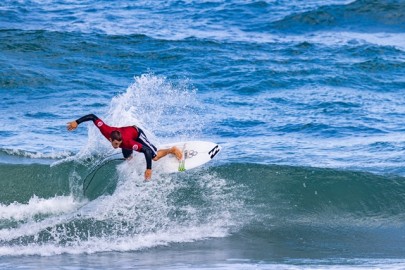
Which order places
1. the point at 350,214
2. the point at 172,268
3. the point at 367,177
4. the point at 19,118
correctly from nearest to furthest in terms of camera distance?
the point at 172,268, the point at 350,214, the point at 367,177, the point at 19,118

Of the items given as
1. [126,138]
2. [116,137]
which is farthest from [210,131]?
[116,137]

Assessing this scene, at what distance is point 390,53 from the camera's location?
25875mm

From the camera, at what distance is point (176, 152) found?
47.3 feet

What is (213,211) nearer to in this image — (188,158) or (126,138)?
(188,158)

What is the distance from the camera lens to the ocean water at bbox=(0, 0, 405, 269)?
1270cm

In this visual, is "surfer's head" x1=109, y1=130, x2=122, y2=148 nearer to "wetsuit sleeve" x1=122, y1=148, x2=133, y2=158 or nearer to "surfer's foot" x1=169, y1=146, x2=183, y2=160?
"wetsuit sleeve" x1=122, y1=148, x2=133, y2=158

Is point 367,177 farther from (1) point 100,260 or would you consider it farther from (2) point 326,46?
(2) point 326,46

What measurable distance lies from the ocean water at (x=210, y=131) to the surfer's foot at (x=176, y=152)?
624mm

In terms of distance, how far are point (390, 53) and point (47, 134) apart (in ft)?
38.8

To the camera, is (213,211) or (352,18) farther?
(352,18)

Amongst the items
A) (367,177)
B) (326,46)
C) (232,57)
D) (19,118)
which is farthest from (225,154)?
(326,46)

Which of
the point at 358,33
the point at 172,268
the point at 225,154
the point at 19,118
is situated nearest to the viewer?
the point at 172,268

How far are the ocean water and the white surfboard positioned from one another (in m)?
0.37

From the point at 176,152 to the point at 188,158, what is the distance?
283 mm
